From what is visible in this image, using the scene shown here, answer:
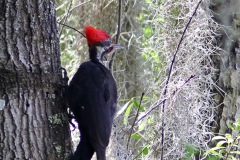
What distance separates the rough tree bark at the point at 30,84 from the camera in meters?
1.40

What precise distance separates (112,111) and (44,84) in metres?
0.75

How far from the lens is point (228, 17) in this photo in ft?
7.15

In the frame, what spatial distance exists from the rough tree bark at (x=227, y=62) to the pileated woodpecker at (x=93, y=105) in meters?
0.91

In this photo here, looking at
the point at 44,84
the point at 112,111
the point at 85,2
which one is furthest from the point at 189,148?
the point at 85,2

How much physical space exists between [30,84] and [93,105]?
2.01ft

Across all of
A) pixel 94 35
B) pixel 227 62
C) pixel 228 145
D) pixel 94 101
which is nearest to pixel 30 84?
pixel 94 101

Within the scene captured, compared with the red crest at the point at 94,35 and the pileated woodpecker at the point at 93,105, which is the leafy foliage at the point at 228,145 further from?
the red crest at the point at 94,35

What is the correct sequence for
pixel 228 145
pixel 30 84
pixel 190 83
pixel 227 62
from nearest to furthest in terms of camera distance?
pixel 30 84 → pixel 228 145 → pixel 190 83 → pixel 227 62

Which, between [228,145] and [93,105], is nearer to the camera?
[228,145]

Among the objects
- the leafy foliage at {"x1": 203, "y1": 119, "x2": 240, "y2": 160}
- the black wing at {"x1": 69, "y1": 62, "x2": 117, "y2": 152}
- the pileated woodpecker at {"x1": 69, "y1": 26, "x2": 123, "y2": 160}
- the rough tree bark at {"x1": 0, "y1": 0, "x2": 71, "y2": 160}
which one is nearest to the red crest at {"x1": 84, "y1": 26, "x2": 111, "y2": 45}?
the pileated woodpecker at {"x1": 69, "y1": 26, "x2": 123, "y2": 160}

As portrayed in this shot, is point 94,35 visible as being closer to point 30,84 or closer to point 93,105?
point 93,105

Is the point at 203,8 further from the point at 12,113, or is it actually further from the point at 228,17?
the point at 12,113

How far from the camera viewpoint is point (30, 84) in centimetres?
148

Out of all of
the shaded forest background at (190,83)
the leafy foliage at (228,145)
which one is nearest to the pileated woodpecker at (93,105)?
the shaded forest background at (190,83)
